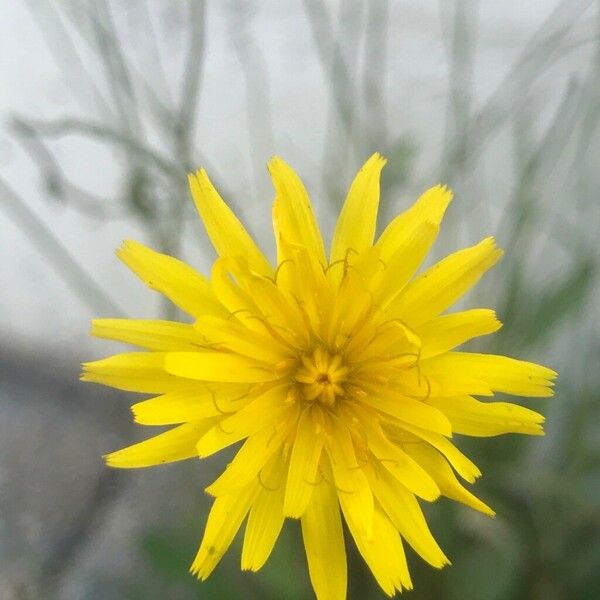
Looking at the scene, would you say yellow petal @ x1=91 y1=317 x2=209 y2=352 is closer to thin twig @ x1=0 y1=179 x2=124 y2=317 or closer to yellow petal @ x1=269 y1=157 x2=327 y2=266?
yellow petal @ x1=269 y1=157 x2=327 y2=266

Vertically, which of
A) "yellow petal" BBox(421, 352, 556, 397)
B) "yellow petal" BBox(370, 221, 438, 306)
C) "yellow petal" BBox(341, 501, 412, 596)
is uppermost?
"yellow petal" BBox(370, 221, 438, 306)

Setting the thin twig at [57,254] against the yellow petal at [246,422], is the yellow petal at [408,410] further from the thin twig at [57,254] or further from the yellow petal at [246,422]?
the thin twig at [57,254]

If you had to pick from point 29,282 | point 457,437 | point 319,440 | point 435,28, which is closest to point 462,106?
point 435,28

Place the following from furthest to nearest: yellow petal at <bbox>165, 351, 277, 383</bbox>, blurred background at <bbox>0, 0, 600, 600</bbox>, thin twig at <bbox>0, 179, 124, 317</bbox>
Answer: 1. thin twig at <bbox>0, 179, 124, 317</bbox>
2. blurred background at <bbox>0, 0, 600, 600</bbox>
3. yellow petal at <bbox>165, 351, 277, 383</bbox>

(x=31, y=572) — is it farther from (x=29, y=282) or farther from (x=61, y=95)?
(x=61, y=95)

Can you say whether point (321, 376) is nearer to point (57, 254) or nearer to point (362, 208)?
point (362, 208)

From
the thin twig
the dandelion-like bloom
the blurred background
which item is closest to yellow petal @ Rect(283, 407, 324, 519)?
the dandelion-like bloom

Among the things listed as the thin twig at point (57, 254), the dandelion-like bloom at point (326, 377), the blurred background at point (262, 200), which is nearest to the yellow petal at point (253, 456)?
the dandelion-like bloom at point (326, 377)
